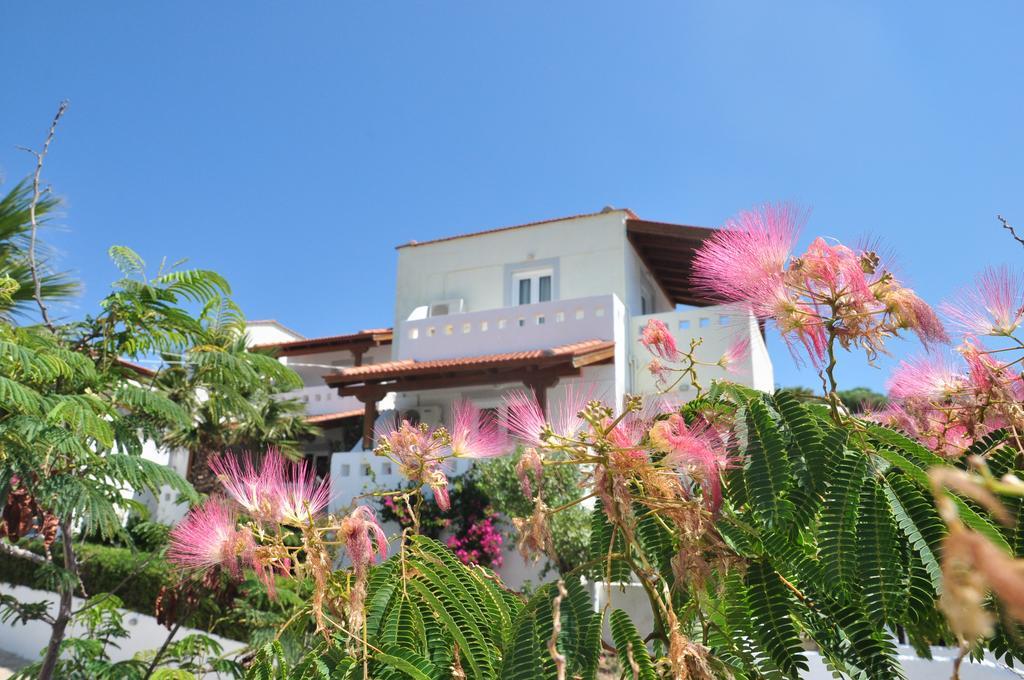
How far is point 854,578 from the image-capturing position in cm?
154

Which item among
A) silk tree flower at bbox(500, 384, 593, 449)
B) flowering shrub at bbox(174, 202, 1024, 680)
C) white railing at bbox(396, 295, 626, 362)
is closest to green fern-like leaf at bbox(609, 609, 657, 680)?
flowering shrub at bbox(174, 202, 1024, 680)

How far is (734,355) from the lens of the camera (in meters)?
2.52

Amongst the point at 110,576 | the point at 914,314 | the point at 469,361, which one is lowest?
the point at 110,576

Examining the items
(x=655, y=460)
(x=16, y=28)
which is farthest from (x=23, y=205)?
(x=655, y=460)

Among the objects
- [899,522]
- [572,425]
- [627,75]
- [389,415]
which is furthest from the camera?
[389,415]

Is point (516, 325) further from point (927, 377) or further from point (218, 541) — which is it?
point (218, 541)

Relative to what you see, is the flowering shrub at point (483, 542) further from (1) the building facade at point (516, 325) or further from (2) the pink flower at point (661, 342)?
(2) the pink flower at point (661, 342)

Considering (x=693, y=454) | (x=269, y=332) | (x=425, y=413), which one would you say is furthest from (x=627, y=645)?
(x=269, y=332)

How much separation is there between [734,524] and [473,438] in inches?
43.4

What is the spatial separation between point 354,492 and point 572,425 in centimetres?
1134

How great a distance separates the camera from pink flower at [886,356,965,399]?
2.41m

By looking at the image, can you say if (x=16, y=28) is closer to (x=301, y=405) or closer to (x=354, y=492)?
(x=354, y=492)

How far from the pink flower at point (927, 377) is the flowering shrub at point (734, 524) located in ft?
0.33

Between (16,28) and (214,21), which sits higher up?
(214,21)
